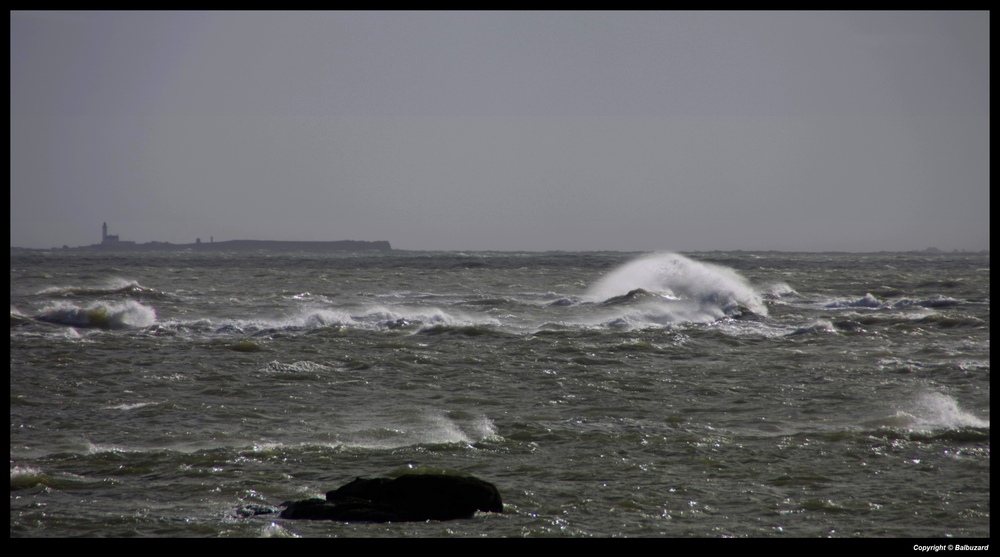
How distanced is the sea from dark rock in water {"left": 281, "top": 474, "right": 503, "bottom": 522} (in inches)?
4.4

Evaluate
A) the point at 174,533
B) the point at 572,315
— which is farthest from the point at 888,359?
the point at 174,533

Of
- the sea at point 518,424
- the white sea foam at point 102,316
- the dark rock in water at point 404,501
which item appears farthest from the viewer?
the white sea foam at point 102,316

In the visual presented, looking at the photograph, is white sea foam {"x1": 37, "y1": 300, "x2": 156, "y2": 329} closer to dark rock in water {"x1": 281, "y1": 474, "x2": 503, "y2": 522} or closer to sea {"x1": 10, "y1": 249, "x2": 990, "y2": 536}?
sea {"x1": 10, "y1": 249, "x2": 990, "y2": 536}

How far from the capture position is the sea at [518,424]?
18.6 ft

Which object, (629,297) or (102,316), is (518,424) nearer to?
(102,316)

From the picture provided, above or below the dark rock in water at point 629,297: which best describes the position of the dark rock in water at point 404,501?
below

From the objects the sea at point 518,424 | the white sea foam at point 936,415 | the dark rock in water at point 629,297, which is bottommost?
the sea at point 518,424

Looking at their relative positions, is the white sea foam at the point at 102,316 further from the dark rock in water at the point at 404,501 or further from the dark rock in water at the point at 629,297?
the dark rock in water at the point at 404,501

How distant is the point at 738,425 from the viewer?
28.0 ft

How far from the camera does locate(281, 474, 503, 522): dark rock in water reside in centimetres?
544

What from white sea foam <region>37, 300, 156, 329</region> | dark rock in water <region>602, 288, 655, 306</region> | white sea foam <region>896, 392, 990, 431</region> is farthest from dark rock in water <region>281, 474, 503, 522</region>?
dark rock in water <region>602, 288, 655, 306</region>

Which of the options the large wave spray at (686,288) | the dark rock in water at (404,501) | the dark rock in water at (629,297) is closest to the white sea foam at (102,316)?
the large wave spray at (686,288)

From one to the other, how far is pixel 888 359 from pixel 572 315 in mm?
9738

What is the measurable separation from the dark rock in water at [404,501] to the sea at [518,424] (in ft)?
0.36
